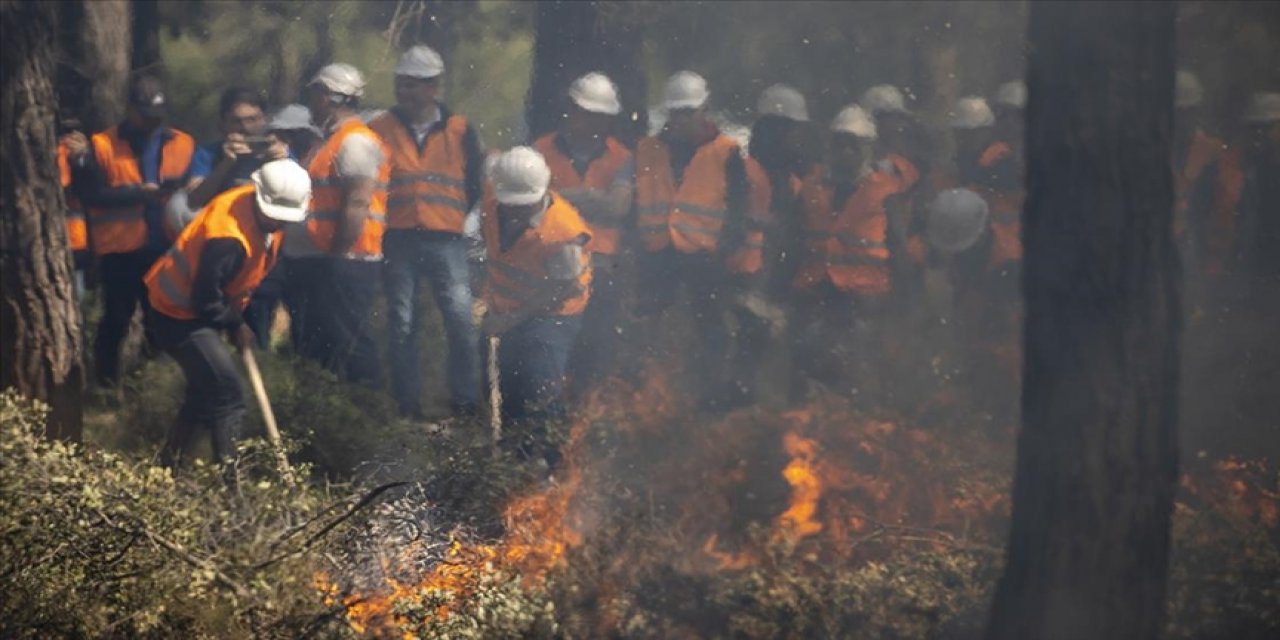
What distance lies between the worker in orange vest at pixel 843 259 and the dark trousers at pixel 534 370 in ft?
5.97

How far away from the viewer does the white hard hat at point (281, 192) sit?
8.90 metres

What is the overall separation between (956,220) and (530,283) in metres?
3.13

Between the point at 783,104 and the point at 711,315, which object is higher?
the point at 783,104

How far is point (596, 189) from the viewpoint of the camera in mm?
10375

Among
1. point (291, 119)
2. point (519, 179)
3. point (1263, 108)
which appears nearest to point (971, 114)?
point (1263, 108)

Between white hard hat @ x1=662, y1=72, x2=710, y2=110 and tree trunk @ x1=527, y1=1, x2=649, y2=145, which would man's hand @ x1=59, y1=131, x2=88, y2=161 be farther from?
white hard hat @ x1=662, y1=72, x2=710, y2=110

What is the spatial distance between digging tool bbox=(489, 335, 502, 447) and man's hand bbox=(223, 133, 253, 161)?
2.09m

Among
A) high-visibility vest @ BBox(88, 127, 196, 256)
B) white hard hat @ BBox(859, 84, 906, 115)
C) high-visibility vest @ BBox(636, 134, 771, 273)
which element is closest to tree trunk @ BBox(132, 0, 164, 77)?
high-visibility vest @ BBox(88, 127, 196, 256)

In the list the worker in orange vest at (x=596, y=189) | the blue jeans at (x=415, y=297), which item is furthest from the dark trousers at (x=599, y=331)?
the blue jeans at (x=415, y=297)

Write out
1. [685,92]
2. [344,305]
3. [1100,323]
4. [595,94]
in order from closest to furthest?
[1100,323] → [344,305] → [595,94] → [685,92]

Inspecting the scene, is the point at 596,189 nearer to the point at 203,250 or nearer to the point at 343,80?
the point at 343,80

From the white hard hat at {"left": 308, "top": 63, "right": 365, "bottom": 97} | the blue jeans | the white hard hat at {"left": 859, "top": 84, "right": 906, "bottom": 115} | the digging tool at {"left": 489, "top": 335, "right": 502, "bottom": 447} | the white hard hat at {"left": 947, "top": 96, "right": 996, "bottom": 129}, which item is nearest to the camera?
the digging tool at {"left": 489, "top": 335, "right": 502, "bottom": 447}

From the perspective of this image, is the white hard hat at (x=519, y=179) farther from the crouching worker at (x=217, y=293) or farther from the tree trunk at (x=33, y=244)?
the tree trunk at (x=33, y=244)

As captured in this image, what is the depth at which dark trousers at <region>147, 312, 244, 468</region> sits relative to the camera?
894 cm
